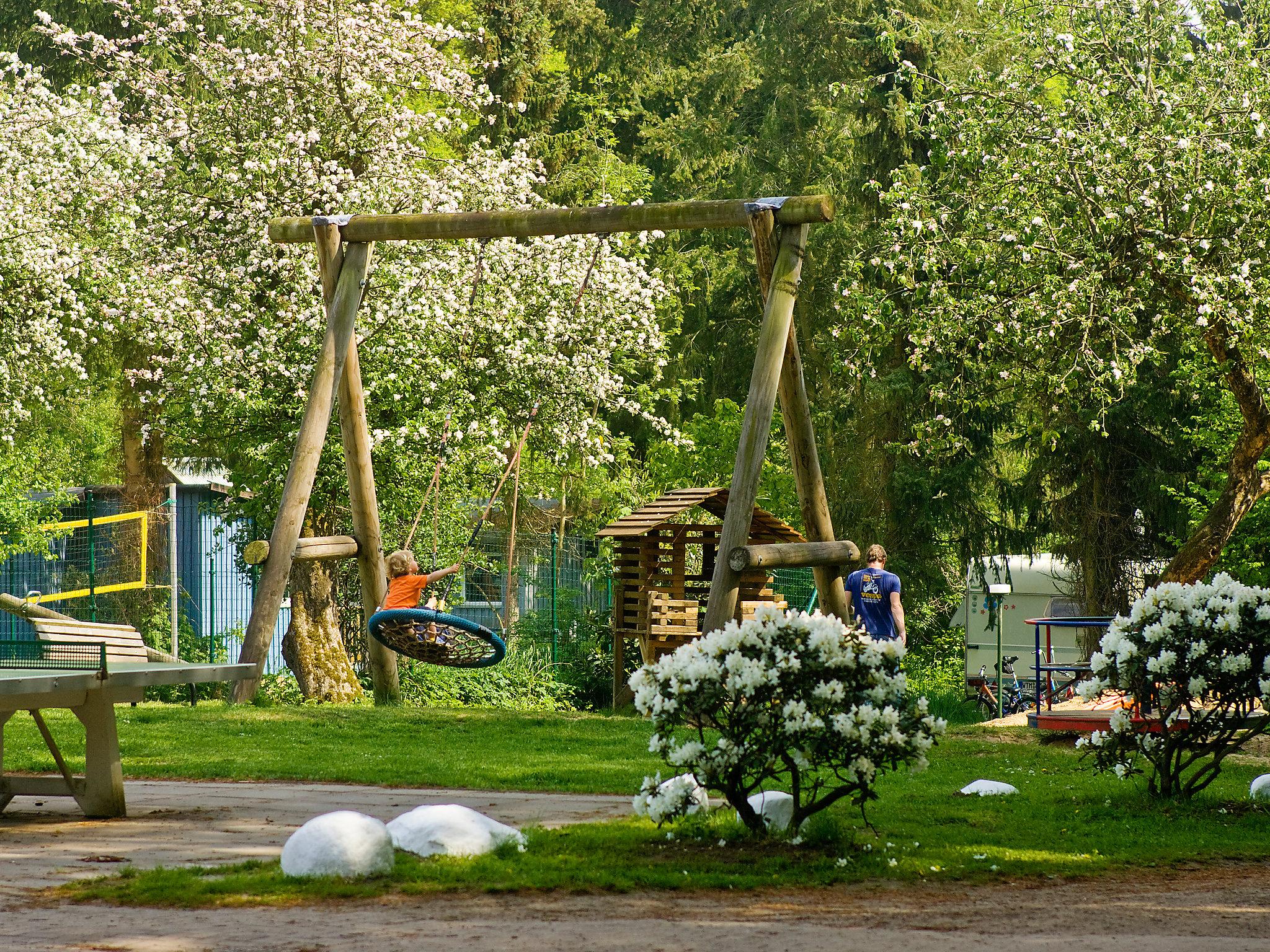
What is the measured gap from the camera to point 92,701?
8.05 m

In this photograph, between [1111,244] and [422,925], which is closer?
[422,925]

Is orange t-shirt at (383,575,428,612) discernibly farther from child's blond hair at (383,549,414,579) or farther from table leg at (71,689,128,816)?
table leg at (71,689,128,816)

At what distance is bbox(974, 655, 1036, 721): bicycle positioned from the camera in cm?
2194

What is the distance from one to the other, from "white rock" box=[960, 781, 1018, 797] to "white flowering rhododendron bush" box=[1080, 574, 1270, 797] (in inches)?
24.7

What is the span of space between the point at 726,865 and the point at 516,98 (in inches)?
896

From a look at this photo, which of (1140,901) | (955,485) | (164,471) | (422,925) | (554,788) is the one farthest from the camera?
(164,471)

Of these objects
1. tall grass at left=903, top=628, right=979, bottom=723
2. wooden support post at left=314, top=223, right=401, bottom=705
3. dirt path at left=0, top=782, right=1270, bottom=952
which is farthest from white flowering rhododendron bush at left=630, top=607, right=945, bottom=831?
tall grass at left=903, top=628, right=979, bottom=723

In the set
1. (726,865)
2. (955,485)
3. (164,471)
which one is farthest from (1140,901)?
(164,471)

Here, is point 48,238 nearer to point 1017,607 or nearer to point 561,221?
point 561,221

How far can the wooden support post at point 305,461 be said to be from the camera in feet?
36.2

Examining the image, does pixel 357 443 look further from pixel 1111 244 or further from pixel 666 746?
pixel 1111 244

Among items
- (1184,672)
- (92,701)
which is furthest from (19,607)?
(1184,672)

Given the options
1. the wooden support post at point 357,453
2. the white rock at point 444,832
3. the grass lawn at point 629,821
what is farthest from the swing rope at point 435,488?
the white rock at point 444,832

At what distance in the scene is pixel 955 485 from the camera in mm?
22922
